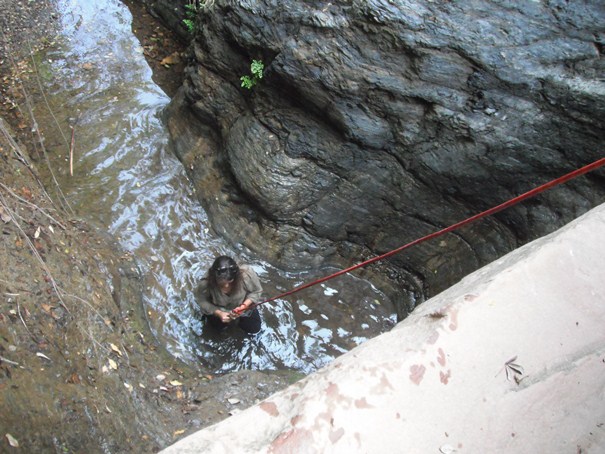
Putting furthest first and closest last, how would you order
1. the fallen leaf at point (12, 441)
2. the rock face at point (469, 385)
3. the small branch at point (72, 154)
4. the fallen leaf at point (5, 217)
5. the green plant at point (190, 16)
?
the green plant at point (190, 16) → the small branch at point (72, 154) → the fallen leaf at point (5, 217) → the fallen leaf at point (12, 441) → the rock face at point (469, 385)

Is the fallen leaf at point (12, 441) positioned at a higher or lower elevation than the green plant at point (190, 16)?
lower

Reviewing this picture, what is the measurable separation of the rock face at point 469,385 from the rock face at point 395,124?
2861mm

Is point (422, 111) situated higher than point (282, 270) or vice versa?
point (422, 111)

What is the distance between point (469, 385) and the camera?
6.18 ft

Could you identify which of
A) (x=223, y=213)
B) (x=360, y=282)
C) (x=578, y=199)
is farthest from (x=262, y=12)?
(x=578, y=199)

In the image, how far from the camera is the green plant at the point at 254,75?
5.49 meters

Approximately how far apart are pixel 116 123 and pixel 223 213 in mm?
2240

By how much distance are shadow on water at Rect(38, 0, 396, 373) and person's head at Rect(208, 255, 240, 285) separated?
1.17 m

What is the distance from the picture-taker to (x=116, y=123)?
6.70m

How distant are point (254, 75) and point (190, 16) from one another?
3.00 metres

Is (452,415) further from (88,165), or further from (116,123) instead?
(116,123)

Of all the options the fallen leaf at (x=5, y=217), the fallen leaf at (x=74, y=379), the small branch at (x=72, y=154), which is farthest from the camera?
the small branch at (x=72, y=154)

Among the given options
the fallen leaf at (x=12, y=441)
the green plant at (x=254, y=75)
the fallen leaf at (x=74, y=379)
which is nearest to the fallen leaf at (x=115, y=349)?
the fallen leaf at (x=74, y=379)

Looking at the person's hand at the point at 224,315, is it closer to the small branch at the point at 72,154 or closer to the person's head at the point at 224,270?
the person's head at the point at 224,270
